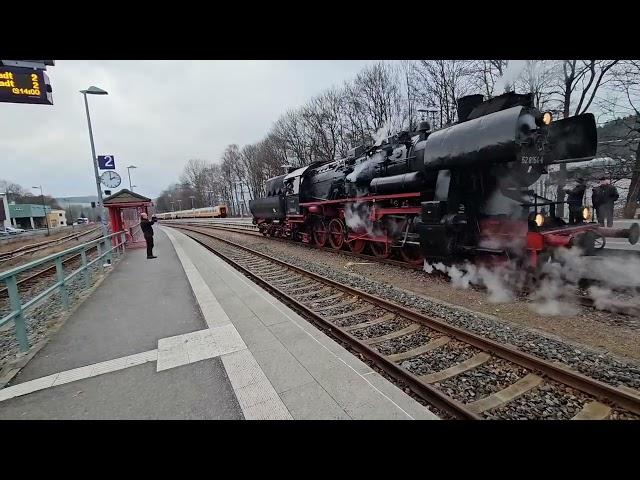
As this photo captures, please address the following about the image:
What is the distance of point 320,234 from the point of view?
537 inches

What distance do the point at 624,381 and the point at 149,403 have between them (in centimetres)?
452

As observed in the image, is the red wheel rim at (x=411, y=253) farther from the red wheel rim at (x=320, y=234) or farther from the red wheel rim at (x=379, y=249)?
the red wheel rim at (x=320, y=234)

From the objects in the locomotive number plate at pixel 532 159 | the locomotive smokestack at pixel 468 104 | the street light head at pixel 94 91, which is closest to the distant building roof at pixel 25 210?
the street light head at pixel 94 91

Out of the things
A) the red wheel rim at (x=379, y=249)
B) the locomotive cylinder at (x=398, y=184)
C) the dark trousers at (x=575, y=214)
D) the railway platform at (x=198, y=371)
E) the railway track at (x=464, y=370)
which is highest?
the locomotive cylinder at (x=398, y=184)

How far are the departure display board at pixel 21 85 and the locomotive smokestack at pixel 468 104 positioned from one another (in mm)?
7844

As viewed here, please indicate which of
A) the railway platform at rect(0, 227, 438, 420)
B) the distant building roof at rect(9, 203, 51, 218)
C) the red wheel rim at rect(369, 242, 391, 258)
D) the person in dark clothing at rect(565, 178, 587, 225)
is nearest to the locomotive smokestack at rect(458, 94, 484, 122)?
the person in dark clothing at rect(565, 178, 587, 225)

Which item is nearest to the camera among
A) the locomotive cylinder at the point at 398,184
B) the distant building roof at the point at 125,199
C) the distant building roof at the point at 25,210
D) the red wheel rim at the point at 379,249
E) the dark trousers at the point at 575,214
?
the dark trousers at the point at 575,214

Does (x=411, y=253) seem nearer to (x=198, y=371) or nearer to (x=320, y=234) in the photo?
(x=320, y=234)

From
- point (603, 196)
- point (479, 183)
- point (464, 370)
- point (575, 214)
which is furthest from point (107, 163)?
point (603, 196)

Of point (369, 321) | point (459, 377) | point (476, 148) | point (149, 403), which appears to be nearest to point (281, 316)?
point (369, 321)

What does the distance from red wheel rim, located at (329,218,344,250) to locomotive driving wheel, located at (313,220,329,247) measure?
1.11 ft

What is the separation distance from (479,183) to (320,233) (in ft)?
25.9

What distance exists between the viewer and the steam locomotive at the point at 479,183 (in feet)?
17.3

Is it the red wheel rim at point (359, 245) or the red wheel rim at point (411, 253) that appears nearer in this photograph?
the red wheel rim at point (411, 253)
